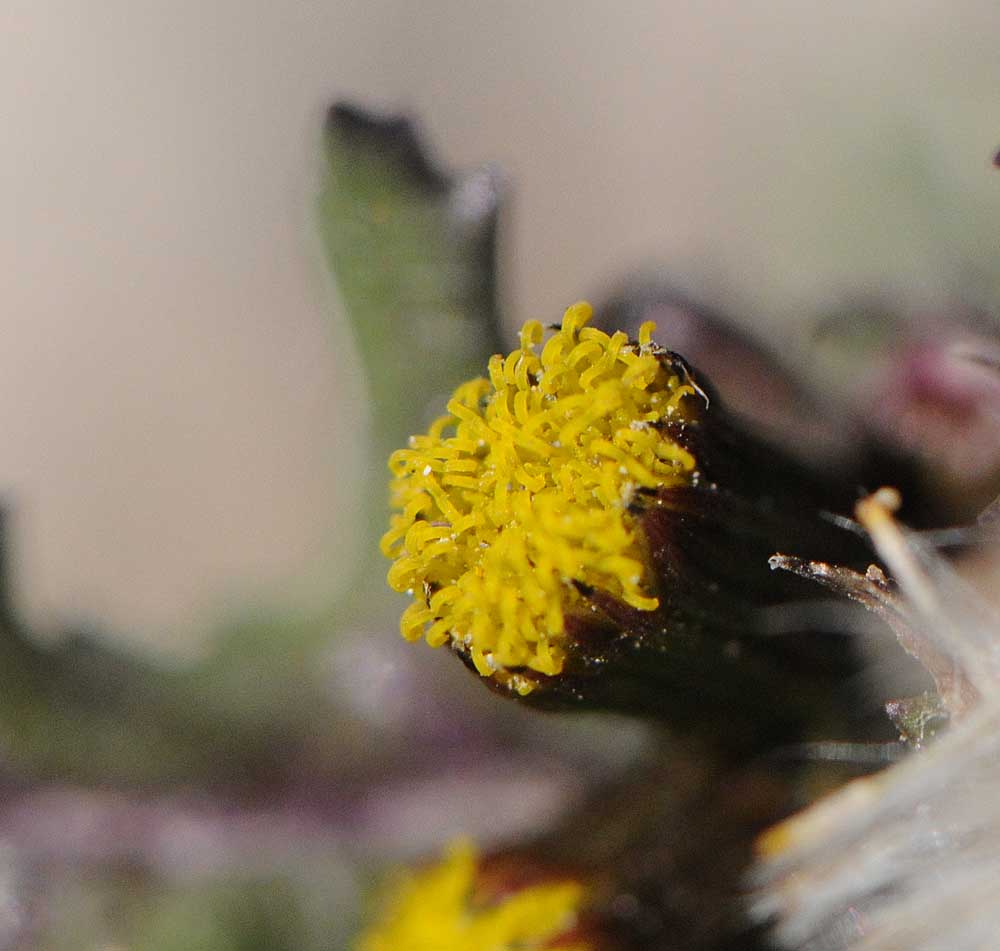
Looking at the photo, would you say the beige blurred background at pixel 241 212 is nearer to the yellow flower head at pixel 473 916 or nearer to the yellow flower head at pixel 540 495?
the yellow flower head at pixel 473 916

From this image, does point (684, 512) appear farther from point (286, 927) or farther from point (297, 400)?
point (297, 400)

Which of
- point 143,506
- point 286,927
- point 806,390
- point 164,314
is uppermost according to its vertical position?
point 164,314

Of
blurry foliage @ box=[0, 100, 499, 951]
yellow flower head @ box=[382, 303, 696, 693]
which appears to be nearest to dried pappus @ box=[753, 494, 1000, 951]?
yellow flower head @ box=[382, 303, 696, 693]

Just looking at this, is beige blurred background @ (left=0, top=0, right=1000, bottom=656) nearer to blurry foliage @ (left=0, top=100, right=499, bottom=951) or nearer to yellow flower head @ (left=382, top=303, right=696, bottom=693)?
blurry foliage @ (left=0, top=100, right=499, bottom=951)

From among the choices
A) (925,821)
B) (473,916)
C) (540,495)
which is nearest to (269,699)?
(473,916)

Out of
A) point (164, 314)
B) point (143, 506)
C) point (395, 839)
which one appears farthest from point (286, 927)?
point (164, 314)

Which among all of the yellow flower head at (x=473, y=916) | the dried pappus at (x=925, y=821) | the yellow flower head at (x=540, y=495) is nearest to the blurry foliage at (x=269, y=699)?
the yellow flower head at (x=473, y=916)
